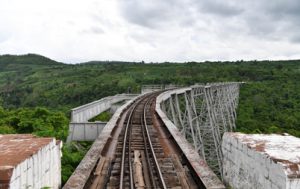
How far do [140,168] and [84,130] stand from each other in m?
7.33

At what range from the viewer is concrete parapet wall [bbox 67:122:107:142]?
14.9 m

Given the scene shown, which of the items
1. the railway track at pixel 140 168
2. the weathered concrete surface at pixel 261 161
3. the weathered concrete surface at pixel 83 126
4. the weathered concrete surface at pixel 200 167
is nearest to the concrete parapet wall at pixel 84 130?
the weathered concrete surface at pixel 83 126

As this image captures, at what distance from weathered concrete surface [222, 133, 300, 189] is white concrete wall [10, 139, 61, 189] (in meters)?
2.38

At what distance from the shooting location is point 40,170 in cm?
502

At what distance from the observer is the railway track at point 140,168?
22.3ft

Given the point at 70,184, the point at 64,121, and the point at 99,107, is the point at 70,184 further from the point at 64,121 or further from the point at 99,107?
the point at 99,107

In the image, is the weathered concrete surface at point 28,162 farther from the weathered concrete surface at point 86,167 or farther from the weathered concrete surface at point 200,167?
the weathered concrete surface at point 200,167

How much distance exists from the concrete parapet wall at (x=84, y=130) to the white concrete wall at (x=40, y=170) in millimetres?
8833

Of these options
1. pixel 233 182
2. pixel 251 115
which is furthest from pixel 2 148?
pixel 251 115

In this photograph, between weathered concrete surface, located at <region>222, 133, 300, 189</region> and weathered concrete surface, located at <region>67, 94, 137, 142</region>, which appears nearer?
weathered concrete surface, located at <region>222, 133, 300, 189</region>

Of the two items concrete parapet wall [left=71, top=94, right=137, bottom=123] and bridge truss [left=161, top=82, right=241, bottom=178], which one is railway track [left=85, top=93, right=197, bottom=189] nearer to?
concrete parapet wall [left=71, top=94, right=137, bottom=123]

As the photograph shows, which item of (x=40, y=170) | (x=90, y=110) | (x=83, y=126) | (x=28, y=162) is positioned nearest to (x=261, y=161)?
(x=28, y=162)

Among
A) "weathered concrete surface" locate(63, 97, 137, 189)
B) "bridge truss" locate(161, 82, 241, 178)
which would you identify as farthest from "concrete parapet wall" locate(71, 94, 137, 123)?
"weathered concrete surface" locate(63, 97, 137, 189)

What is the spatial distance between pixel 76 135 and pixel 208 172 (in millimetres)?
8870
